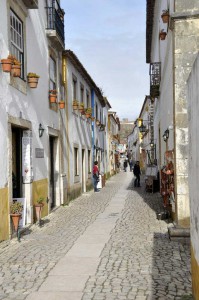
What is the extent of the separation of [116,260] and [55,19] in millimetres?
8766

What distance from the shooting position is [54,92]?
12695mm

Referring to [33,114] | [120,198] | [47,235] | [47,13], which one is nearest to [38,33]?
[47,13]

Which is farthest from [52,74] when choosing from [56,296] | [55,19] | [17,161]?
[56,296]

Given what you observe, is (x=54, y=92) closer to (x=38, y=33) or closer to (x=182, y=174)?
(x=38, y=33)

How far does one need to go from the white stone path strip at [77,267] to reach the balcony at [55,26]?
6.14 metres

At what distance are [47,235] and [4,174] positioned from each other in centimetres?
181

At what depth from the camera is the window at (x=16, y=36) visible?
922 cm

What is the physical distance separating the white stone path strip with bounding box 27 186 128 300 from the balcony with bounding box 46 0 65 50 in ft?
20.2

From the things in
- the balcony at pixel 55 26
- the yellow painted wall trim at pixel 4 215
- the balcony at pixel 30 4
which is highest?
the balcony at pixel 55 26

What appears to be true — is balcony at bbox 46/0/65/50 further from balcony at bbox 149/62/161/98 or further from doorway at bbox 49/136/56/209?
balcony at bbox 149/62/161/98

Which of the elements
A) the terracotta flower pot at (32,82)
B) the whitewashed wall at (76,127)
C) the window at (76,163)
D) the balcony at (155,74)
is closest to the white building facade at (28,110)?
the terracotta flower pot at (32,82)

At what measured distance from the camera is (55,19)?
12.8 metres

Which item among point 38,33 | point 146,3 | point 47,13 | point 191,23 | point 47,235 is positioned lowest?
point 47,235

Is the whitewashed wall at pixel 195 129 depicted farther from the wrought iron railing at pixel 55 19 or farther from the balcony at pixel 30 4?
the wrought iron railing at pixel 55 19
